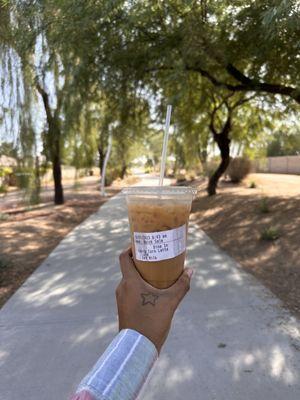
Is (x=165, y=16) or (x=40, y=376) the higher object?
(x=165, y=16)

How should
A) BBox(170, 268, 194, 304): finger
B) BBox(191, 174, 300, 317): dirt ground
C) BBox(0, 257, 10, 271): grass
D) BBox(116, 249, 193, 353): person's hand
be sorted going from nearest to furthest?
BBox(116, 249, 193, 353): person's hand < BBox(170, 268, 194, 304): finger < BBox(191, 174, 300, 317): dirt ground < BBox(0, 257, 10, 271): grass

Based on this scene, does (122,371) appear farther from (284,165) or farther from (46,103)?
(284,165)

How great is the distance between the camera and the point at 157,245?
159cm

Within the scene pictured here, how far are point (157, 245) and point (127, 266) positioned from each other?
6.0 inches

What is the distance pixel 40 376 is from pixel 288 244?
5.25m

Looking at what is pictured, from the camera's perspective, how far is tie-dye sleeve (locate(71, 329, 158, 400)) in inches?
43.6

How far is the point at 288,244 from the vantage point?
755cm

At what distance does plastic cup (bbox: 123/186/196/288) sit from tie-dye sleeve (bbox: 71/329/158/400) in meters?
0.31

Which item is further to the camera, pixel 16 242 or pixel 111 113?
pixel 111 113

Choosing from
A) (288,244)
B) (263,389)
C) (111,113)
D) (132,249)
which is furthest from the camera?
(111,113)

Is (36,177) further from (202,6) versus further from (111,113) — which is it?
(202,6)

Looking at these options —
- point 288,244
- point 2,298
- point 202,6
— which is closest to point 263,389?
point 2,298

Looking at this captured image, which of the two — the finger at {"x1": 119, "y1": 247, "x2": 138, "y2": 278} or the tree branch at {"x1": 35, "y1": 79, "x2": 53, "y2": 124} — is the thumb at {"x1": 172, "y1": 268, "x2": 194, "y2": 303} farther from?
the tree branch at {"x1": 35, "y1": 79, "x2": 53, "y2": 124}

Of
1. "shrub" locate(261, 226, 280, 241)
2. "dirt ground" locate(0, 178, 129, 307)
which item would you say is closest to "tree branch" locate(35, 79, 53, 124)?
"dirt ground" locate(0, 178, 129, 307)
